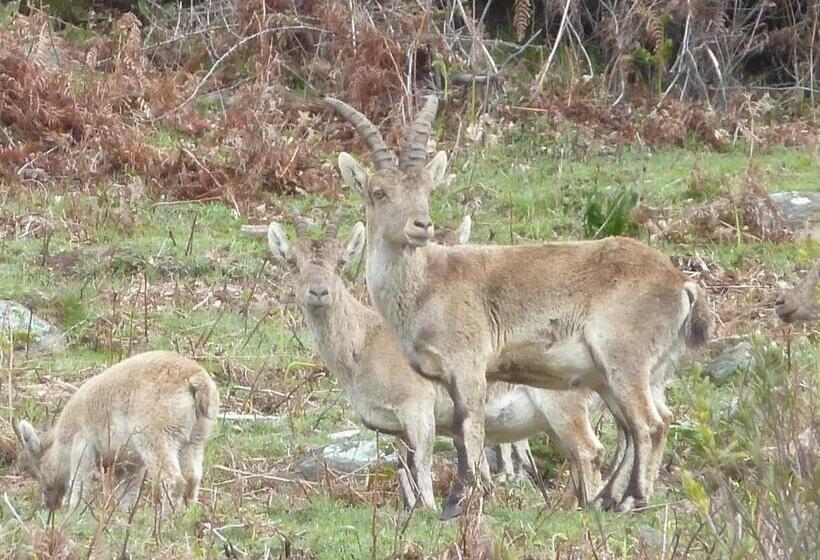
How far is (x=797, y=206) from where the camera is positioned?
16.6 meters

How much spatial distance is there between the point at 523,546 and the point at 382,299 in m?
2.29

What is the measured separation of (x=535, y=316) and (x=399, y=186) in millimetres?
1147

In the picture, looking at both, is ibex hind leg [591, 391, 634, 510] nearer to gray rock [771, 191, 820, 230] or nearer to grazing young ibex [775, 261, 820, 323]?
grazing young ibex [775, 261, 820, 323]

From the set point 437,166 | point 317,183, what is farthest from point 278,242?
point 317,183

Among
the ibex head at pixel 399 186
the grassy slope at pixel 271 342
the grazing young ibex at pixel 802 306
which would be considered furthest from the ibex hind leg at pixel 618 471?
the ibex head at pixel 399 186

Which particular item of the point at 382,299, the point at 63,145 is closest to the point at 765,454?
the point at 382,299

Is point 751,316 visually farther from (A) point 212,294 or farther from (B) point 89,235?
(B) point 89,235

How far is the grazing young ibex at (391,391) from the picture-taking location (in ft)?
34.4

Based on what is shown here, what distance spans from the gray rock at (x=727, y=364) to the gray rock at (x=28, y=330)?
203 inches

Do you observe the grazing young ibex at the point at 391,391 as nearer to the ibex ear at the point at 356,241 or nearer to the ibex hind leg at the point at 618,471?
the ibex ear at the point at 356,241

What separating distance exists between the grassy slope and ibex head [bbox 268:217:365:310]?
1.14 meters

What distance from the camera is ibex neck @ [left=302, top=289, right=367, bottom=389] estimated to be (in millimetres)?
10766

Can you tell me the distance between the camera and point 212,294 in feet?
47.5

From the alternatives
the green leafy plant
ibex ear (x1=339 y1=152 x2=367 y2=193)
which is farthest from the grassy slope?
ibex ear (x1=339 y1=152 x2=367 y2=193)
